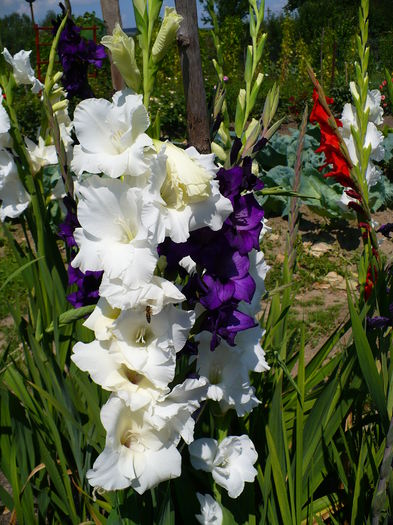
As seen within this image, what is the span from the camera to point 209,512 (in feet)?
3.89

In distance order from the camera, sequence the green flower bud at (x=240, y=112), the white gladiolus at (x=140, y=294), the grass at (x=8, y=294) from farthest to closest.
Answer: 1. the grass at (x=8, y=294)
2. the green flower bud at (x=240, y=112)
3. the white gladiolus at (x=140, y=294)

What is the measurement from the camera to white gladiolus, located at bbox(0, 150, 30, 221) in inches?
63.3

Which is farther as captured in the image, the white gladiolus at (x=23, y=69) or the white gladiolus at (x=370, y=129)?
the white gladiolus at (x=23, y=69)

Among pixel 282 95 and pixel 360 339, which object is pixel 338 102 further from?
pixel 360 339

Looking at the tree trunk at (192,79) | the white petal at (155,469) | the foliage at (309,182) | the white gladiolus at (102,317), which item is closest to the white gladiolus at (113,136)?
the white gladiolus at (102,317)

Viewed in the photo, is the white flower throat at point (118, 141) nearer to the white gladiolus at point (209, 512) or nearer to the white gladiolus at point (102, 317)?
the white gladiolus at point (102, 317)

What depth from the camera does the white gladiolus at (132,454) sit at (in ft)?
3.09

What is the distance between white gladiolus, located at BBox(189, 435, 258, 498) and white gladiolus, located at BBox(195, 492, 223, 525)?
7 centimetres

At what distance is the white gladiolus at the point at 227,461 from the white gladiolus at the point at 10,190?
0.88 m

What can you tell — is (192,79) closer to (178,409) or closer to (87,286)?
(87,286)

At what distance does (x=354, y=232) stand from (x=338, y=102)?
507 cm

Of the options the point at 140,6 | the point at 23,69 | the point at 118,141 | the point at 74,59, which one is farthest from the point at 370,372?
the point at 23,69

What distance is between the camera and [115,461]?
0.96 m

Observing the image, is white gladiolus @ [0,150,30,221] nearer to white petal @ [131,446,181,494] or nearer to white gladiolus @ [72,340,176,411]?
white gladiolus @ [72,340,176,411]
